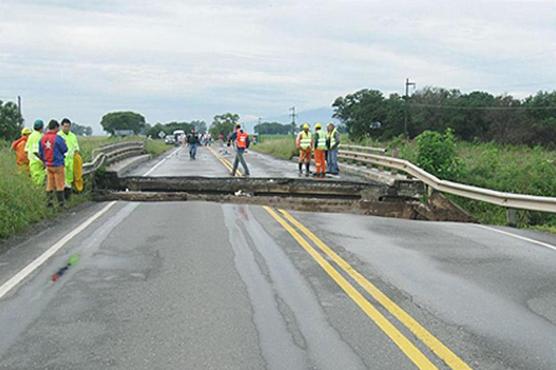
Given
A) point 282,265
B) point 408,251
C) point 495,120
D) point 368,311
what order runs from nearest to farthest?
1. point 368,311
2. point 282,265
3. point 408,251
4. point 495,120

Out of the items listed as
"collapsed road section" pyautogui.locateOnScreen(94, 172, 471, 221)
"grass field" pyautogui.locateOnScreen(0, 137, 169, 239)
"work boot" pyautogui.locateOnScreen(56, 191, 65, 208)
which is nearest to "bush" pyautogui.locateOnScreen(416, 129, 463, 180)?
"collapsed road section" pyautogui.locateOnScreen(94, 172, 471, 221)

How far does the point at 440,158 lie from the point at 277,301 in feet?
50.2

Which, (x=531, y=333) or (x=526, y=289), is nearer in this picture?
(x=531, y=333)

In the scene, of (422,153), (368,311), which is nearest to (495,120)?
(422,153)

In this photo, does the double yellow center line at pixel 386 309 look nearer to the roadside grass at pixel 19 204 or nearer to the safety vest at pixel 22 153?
the roadside grass at pixel 19 204

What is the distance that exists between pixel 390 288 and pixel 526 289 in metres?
1.55

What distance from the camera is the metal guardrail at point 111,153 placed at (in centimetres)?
1838

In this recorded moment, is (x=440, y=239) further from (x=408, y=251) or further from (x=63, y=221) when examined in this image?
(x=63, y=221)

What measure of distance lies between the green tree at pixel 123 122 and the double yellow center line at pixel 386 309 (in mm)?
155172

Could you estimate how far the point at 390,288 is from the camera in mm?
7215

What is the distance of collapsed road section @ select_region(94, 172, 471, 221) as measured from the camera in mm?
17203

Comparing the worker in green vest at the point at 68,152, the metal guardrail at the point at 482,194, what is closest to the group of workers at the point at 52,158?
the worker in green vest at the point at 68,152

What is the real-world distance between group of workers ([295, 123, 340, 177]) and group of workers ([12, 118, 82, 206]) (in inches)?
392

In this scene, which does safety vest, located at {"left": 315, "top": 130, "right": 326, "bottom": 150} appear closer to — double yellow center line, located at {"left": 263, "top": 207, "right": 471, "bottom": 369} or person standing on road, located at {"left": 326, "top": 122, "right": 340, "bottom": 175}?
person standing on road, located at {"left": 326, "top": 122, "right": 340, "bottom": 175}
